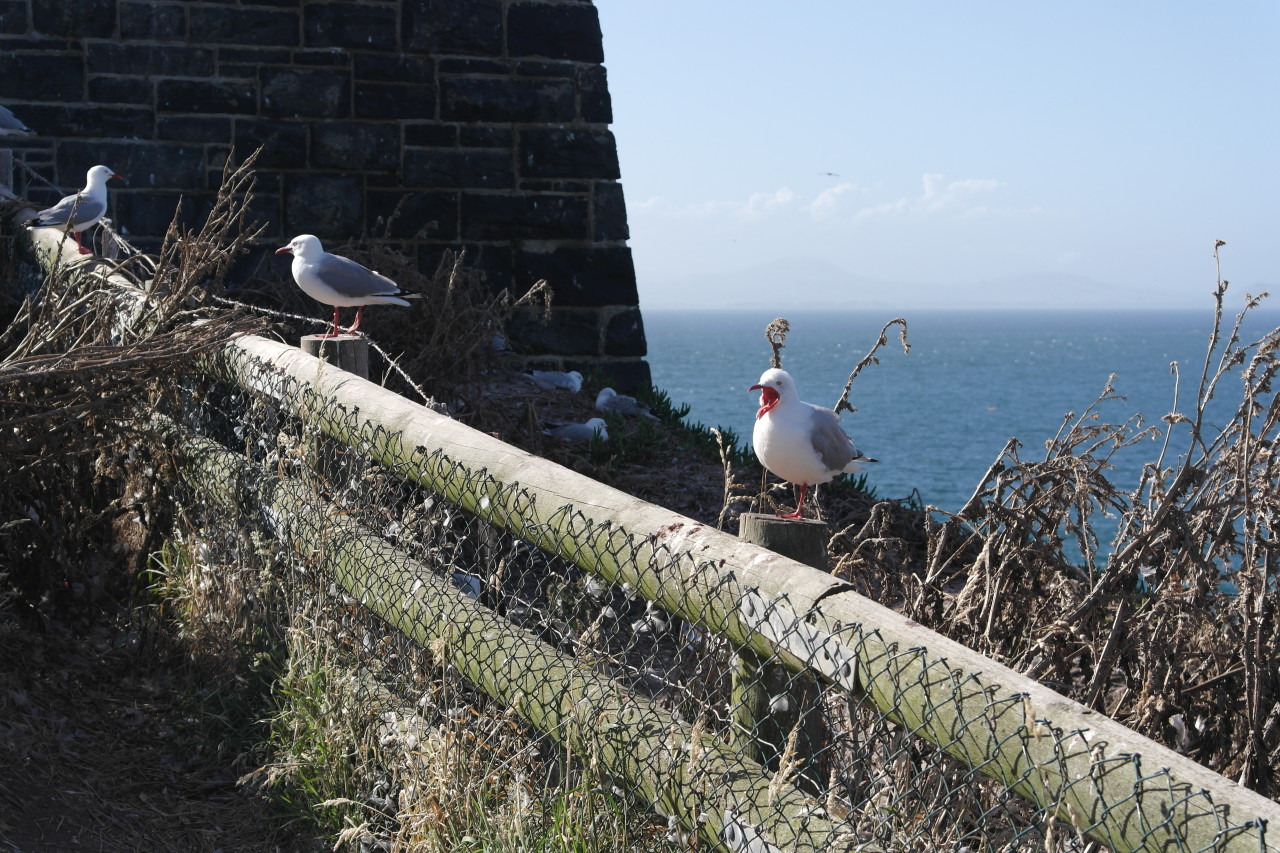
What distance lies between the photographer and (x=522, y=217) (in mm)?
11023

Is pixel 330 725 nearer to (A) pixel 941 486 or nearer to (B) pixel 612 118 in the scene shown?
(B) pixel 612 118

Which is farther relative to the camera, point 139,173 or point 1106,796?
point 139,173

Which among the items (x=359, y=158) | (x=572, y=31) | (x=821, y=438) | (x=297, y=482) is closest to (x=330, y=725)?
(x=297, y=482)

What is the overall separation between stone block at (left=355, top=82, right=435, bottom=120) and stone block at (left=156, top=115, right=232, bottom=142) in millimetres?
1118

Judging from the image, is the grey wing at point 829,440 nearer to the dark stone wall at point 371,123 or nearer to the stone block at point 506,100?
the dark stone wall at point 371,123

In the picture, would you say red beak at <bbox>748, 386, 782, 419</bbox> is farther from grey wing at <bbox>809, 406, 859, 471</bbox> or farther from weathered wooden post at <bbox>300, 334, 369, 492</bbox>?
weathered wooden post at <bbox>300, 334, 369, 492</bbox>

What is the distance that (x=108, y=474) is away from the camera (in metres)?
5.33

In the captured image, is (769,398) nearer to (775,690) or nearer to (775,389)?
(775,389)

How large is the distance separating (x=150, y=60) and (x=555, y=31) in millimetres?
3421

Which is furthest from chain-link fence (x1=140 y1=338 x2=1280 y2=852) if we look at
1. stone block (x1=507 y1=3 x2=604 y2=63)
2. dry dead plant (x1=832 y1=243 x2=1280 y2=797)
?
stone block (x1=507 y1=3 x2=604 y2=63)

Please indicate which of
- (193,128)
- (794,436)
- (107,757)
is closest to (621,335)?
(193,128)

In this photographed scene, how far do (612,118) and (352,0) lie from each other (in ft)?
8.07

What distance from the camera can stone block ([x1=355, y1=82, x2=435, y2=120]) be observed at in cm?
1053

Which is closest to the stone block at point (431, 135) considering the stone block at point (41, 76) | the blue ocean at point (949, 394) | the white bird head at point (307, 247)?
the stone block at point (41, 76)
